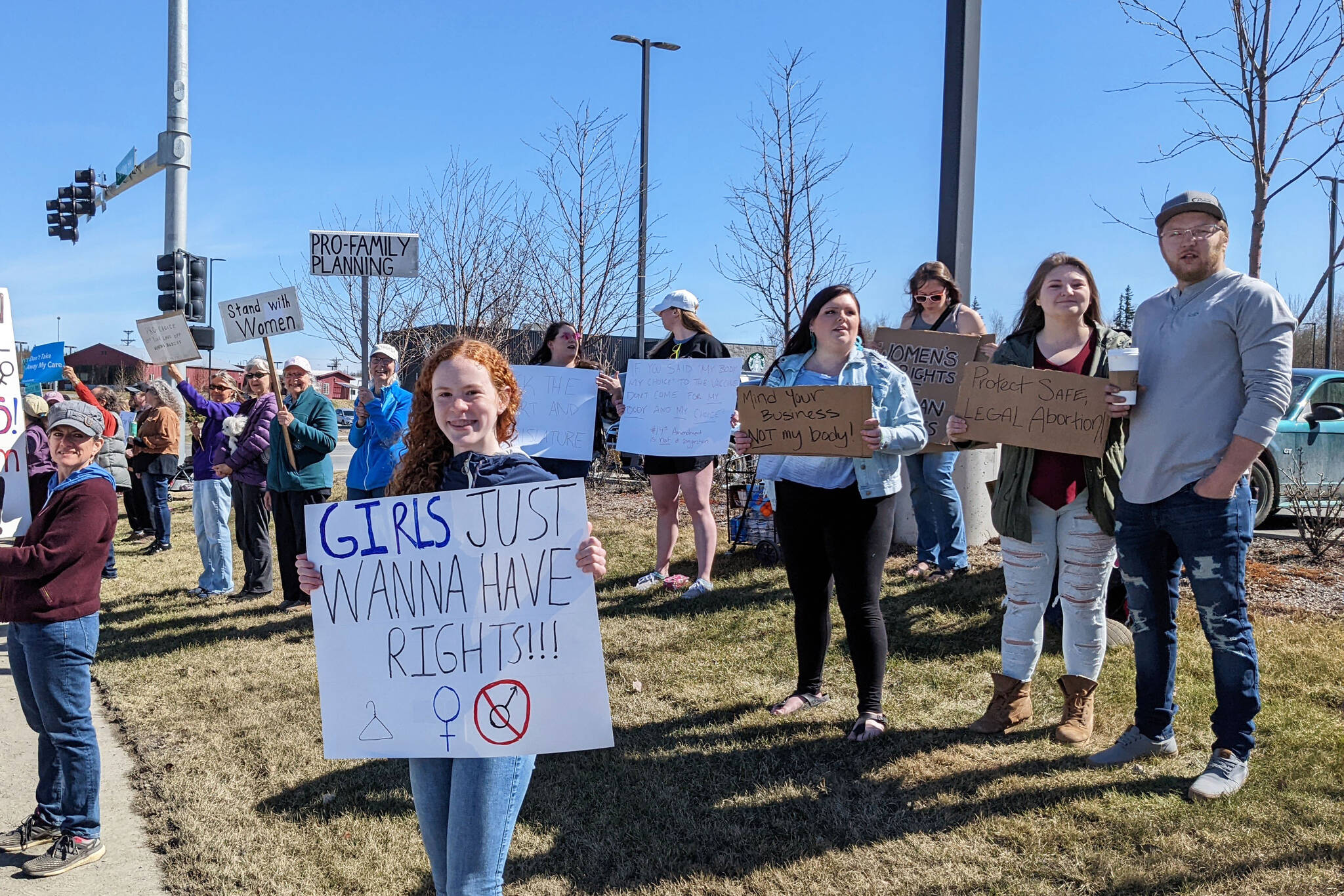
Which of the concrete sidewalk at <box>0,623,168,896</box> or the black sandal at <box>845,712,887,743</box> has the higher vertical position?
the black sandal at <box>845,712,887,743</box>

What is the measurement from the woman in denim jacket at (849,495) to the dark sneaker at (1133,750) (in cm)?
90

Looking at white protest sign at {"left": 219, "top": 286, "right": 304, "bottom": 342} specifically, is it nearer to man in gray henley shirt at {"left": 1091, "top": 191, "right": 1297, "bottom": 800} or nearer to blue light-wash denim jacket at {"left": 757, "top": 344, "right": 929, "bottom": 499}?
blue light-wash denim jacket at {"left": 757, "top": 344, "right": 929, "bottom": 499}

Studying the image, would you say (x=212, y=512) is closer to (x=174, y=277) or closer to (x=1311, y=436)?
(x=174, y=277)

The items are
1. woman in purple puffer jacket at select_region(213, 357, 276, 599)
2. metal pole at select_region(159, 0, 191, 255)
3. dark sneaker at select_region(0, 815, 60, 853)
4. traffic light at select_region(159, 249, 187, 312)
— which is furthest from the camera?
traffic light at select_region(159, 249, 187, 312)

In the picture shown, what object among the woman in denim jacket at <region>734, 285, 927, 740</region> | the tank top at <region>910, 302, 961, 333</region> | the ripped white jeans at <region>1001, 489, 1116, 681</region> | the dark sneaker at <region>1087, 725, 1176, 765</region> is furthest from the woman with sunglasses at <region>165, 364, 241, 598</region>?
the dark sneaker at <region>1087, 725, 1176, 765</region>

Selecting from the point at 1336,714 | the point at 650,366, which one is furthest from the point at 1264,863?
the point at 650,366

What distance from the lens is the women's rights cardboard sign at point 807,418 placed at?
4.14m

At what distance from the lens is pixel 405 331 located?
15477 millimetres

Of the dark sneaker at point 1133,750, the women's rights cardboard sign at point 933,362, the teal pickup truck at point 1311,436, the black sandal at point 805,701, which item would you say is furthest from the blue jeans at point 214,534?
the teal pickup truck at point 1311,436

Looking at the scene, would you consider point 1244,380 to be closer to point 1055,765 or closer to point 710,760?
point 1055,765

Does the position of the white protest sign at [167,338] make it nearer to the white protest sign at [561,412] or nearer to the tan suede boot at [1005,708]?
the white protest sign at [561,412]

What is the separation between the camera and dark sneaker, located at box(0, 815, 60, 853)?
11.9 ft

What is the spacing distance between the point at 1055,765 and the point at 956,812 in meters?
0.59

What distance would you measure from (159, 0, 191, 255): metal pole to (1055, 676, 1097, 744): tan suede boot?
44.2 ft
